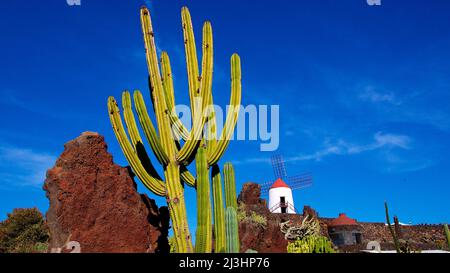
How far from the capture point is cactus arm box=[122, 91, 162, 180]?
10.6m

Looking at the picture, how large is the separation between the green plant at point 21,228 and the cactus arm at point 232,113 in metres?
12.0

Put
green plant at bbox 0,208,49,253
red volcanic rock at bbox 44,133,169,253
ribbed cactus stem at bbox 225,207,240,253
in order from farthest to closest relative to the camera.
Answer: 1. green plant at bbox 0,208,49,253
2. red volcanic rock at bbox 44,133,169,253
3. ribbed cactus stem at bbox 225,207,240,253

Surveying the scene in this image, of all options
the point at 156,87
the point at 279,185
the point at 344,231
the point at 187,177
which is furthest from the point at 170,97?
the point at 279,185

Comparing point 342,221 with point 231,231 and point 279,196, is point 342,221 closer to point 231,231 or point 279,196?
point 279,196

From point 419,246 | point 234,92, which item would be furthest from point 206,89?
point 419,246

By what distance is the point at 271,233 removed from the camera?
17094 mm

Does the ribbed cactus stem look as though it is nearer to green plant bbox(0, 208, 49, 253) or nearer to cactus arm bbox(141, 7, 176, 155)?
cactus arm bbox(141, 7, 176, 155)

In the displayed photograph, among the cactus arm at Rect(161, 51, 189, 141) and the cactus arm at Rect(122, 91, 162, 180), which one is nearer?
the cactus arm at Rect(161, 51, 189, 141)

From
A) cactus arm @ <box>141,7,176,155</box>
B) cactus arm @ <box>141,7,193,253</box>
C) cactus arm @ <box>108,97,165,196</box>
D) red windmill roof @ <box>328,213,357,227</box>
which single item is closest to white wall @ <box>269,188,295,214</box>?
red windmill roof @ <box>328,213,357,227</box>

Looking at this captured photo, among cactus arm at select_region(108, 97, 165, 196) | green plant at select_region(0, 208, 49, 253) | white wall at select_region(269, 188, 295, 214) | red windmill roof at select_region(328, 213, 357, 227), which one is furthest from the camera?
white wall at select_region(269, 188, 295, 214)

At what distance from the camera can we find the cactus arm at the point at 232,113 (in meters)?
9.91

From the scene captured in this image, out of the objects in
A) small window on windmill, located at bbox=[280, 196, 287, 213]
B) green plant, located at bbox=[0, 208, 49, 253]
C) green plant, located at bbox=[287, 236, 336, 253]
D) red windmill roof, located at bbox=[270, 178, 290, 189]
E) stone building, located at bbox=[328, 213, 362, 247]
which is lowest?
green plant, located at bbox=[287, 236, 336, 253]

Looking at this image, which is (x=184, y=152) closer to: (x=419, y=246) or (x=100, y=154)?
(x=100, y=154)
